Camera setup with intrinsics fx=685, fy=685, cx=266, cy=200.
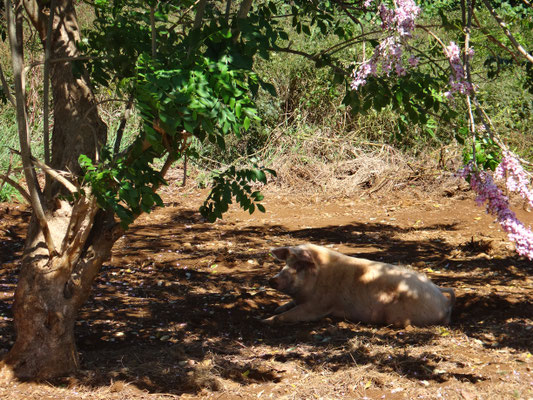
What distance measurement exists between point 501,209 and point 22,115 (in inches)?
117

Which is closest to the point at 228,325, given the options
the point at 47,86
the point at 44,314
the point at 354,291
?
the point at 354,291

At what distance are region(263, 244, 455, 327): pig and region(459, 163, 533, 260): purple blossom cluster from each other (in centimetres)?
171

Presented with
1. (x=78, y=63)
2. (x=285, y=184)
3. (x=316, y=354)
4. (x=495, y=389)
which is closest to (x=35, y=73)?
(x=285, y=184)

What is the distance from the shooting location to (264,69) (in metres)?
12.9

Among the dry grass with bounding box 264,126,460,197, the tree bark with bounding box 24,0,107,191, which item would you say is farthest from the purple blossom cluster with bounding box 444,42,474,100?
the dry grass with bounding box 264,126,460,197

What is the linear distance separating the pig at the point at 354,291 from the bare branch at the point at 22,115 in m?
2.33

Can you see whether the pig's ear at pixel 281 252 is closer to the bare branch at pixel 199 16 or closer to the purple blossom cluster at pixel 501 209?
the purple blossom cluster at pixel 501 209

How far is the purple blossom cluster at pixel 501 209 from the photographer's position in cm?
395

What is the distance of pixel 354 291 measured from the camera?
6.05m

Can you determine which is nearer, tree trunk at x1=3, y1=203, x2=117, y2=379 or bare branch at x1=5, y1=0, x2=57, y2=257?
bare branch at x1=5, y1=0, x2=57, y2=257

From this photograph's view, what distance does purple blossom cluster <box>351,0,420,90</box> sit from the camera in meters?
4.10

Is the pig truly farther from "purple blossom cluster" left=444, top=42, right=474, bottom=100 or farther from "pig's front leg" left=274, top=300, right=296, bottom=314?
"purple blossom cluster" left=444, top=42, right=474, bottom=100

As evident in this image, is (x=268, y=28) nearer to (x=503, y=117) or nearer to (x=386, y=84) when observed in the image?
(x=386, y=84)

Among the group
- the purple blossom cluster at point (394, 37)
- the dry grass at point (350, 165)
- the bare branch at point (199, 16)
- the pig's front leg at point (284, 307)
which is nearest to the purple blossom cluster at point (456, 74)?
the purple blossom cluster at point (394, 37)
